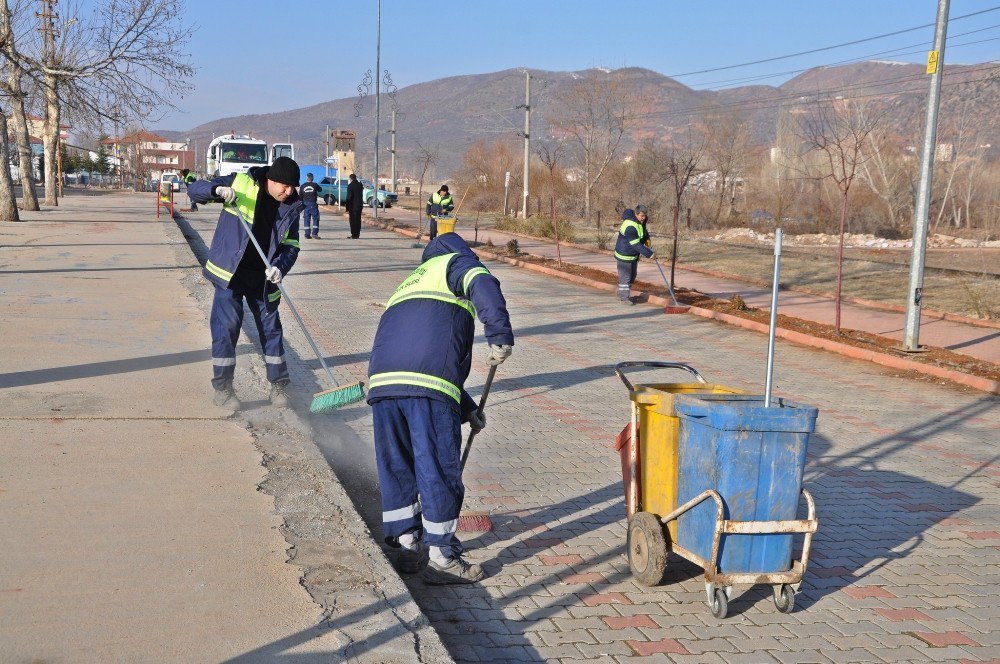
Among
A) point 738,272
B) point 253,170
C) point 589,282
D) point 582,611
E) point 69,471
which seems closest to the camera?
point 582,611

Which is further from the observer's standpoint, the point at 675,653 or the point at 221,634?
the point at 675,653

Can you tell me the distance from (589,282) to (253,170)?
1154 cm

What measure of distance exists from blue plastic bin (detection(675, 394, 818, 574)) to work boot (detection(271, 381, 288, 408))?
3708 mm

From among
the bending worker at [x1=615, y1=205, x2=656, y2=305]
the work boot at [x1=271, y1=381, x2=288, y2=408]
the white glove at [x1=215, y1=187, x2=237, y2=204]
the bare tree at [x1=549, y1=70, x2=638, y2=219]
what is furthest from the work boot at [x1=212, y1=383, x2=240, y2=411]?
the bare tree at [x1=549, y1=70, x2=638, y2=219]

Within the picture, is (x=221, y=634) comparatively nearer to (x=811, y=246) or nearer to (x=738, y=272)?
(x=738, y=272)

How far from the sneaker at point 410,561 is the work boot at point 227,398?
2.79 metres

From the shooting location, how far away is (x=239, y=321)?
7160mm

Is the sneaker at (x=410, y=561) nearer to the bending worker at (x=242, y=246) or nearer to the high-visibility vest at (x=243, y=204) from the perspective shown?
the bending worker at (x=242, y=246)

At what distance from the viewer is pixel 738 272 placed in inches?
829

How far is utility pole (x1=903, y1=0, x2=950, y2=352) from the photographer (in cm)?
1105

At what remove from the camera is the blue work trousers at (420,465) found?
4344mm

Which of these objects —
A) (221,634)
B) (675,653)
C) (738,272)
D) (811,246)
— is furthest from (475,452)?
(811,246)

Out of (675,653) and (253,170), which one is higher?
(253,170)

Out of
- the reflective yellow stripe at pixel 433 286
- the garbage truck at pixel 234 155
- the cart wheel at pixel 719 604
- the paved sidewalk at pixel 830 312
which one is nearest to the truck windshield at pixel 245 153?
the garbage truck at pixel 234 155
